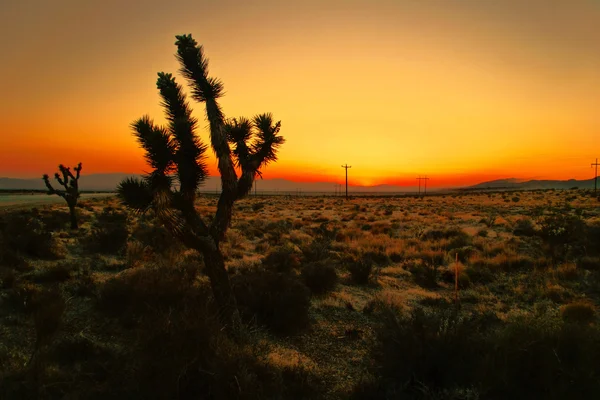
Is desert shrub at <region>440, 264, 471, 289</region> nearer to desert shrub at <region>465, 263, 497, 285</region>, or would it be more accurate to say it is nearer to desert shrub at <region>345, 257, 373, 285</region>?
desert shrub at <region>465, 263, 497, 285</region>

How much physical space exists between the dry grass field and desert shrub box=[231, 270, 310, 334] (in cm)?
3

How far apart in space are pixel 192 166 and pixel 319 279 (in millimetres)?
4864

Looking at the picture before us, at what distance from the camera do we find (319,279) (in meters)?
9.98

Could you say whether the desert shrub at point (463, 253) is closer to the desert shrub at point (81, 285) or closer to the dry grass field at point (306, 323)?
the dry grass field at point (306, 323)

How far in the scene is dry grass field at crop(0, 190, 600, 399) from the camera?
389 cm

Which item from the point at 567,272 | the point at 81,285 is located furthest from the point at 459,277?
the point at 81,285

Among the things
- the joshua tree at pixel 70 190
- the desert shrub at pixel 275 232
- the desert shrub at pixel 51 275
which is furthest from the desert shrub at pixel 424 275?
the joshua tree at pixel 70 190

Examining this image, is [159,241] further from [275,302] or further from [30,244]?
[275,302]

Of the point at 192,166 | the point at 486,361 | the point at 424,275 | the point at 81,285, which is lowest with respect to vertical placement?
the point at 424,275

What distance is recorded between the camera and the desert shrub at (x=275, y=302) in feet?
23.4

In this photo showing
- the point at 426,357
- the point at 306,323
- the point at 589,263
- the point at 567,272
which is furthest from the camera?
the point at 589,263

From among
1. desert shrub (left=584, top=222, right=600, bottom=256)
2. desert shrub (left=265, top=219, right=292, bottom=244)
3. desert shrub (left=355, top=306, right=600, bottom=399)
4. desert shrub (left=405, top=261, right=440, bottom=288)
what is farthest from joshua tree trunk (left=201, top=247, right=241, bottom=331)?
desert shrub (left=584, top=222, right=600, bottom=256)

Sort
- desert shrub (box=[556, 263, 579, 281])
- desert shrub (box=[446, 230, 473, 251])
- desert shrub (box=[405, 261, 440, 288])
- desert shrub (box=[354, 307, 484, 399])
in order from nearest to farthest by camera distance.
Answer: desert shrub (box=[354, 307, 484, 399]) < desert shrub (box=[556, 263, 579, 281]) < desert shrub (box=[405, 261, 440, 288]) < desert shrub (box=[446, 230, 473, 251])

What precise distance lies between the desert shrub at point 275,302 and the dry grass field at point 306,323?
3 cm
